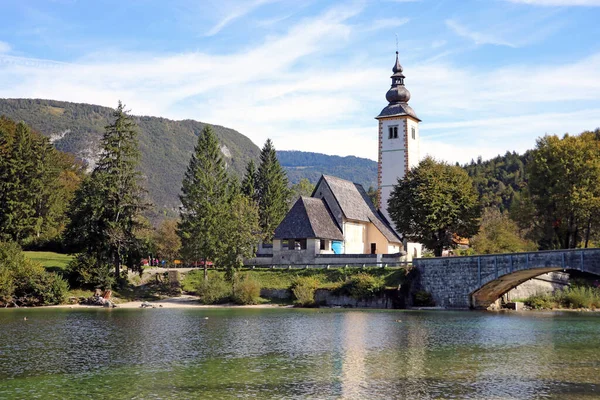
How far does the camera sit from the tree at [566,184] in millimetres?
61750

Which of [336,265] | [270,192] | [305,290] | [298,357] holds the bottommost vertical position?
[298,357]

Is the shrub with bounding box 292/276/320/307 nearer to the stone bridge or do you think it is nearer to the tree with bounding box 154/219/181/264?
the stone bridge

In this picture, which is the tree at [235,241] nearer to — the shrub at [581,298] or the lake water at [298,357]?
the lake water at [298,357]

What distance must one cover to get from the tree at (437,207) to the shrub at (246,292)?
51.4 ft

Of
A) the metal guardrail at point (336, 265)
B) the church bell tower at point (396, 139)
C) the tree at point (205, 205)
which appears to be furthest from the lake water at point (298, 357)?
the church bell tower at point (396, 139)

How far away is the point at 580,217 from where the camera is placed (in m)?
62.5

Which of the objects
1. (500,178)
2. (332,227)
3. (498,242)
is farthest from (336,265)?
(500,178)

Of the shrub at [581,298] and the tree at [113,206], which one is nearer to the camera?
the shrub at [581,298]

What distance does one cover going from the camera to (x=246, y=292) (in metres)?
59.1

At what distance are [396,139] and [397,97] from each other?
5.31m

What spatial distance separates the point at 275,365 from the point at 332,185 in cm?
4736

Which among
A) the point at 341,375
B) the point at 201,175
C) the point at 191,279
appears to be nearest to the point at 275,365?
the point at 341,375

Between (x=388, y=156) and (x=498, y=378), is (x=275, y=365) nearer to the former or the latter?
(x=498, y=378)

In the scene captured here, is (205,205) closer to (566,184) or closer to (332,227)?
(332,227)
